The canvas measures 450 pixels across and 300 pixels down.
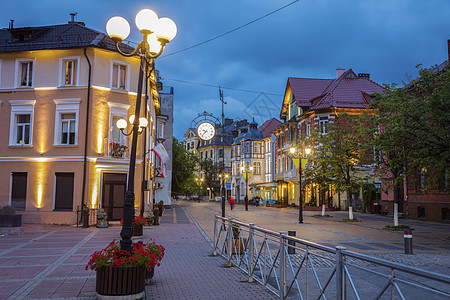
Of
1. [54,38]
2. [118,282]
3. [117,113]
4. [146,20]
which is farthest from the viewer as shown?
[54,38]

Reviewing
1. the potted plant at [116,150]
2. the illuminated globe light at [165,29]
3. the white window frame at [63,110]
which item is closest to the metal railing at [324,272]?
the illuminated globe light at [165,29]

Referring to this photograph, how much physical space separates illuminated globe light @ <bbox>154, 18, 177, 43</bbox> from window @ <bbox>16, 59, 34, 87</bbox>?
1932 cm

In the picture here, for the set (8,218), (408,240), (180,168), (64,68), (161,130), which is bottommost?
(408,240)

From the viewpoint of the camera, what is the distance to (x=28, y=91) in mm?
23938

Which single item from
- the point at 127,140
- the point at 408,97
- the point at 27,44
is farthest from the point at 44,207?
the point at 408,97

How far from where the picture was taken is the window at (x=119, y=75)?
24359 mm

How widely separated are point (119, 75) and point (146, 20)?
57.8 feet

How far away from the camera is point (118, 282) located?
21.6ft

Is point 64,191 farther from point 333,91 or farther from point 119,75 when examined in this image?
point 333,91

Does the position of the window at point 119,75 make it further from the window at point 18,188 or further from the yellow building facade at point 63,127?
the window at point 18,188

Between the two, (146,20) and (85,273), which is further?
(85,273)

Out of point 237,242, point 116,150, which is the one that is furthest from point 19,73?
point 237,242

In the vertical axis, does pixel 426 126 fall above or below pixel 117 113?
below

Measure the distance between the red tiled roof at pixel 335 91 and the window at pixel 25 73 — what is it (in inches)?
1134
